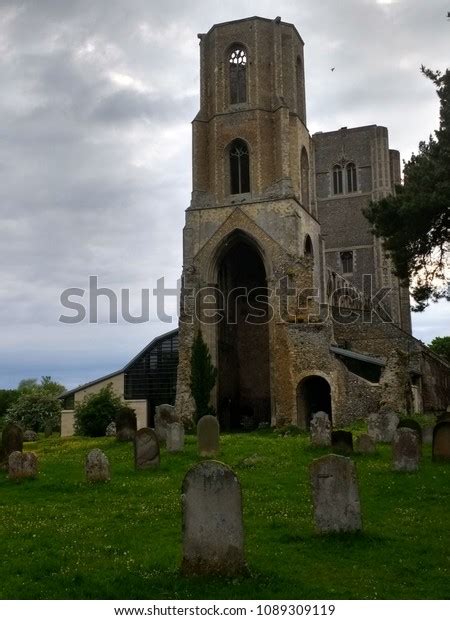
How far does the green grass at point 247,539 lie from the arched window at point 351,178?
154ft

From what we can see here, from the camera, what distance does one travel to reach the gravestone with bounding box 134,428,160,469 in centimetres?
1464

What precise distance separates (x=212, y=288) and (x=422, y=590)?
88.3 ft

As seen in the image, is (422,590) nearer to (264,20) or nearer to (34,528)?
(34,528)

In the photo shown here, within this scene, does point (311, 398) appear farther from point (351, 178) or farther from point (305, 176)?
point (351, 178)

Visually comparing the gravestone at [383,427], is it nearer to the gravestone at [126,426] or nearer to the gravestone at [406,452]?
the gravestone at [406,452]

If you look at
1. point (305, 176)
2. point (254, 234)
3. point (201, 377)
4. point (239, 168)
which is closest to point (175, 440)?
point (201, 377)

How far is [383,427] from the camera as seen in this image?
19.2m

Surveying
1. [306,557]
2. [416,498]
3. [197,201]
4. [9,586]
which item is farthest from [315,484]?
[197,201]

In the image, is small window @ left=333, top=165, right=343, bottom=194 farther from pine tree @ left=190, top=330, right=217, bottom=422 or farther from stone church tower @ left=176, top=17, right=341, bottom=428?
A: pine tree @ left=190, top=330, right=217, bottom=422

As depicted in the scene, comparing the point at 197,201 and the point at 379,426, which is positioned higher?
the point at 197,201

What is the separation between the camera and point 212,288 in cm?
3312

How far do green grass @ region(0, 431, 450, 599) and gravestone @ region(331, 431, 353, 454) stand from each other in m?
1.34

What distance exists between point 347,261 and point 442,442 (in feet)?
147

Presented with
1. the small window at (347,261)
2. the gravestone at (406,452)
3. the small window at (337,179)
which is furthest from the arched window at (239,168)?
the small window at (337,179)
